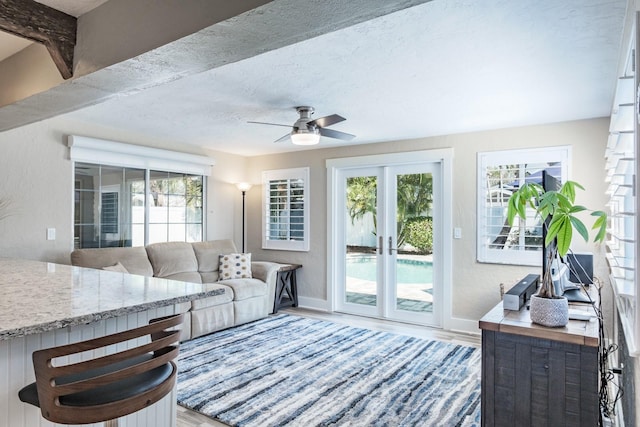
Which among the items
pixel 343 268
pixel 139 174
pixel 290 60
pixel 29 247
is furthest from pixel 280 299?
pixel 290 60

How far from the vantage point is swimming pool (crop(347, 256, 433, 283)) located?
4871 mm

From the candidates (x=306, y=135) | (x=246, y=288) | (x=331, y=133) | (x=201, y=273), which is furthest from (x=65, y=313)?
(x=201, y=273)

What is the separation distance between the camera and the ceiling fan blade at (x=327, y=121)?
10.6ft

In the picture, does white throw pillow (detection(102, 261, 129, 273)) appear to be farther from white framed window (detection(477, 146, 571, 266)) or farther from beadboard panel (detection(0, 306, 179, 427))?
white framed window (detection(477, 146, 571, 266))

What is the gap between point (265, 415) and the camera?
2582mm

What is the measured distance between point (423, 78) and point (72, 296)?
248 cm

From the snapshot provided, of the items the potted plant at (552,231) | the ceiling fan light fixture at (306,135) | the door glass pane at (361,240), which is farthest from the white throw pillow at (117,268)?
the potted plant at (552,231)

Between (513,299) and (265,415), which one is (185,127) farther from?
(513,299)

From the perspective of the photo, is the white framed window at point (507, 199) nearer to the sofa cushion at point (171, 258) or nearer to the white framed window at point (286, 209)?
the white framed window at point (286, 209)

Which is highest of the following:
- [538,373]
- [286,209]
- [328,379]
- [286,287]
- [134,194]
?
[134,194]

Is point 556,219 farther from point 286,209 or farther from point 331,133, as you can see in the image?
point 286,209

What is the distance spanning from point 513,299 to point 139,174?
4.36 metres

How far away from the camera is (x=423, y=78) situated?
2814 millimetres

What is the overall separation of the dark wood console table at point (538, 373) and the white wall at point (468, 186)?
241cm
